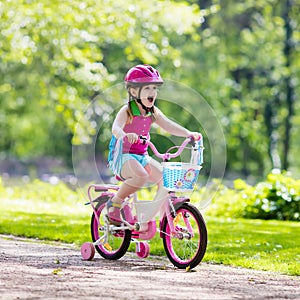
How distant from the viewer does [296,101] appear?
4128 centimetres

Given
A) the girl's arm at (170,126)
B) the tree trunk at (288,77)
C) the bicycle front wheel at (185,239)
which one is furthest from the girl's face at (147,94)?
the tree trunk at (288,77)

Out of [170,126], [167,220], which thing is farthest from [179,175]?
[170,126]

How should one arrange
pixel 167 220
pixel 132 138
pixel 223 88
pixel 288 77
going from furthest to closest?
pixel 288 77 < pixel 223 88 < pixel 167 220 < pixel 132 138

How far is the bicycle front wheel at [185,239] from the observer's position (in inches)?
281

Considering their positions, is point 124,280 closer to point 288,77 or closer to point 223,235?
point 223,235

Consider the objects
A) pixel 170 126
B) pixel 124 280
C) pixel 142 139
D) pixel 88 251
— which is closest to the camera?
pixel 124 280

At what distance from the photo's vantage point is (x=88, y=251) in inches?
308

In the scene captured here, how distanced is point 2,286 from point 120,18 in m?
14.0

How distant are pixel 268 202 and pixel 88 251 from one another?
8.40 m

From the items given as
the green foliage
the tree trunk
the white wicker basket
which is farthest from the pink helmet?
the tree trunk

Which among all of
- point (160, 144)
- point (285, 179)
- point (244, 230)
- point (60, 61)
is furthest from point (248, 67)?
point (160, 144)

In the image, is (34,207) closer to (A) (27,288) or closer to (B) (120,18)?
(B) (120,18)

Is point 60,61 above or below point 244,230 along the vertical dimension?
above

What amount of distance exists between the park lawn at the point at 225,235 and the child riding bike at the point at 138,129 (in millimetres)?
1548
